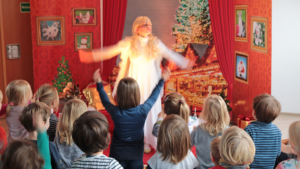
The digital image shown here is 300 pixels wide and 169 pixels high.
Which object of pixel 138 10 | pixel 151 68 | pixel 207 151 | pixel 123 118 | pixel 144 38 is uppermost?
pixel 138 10

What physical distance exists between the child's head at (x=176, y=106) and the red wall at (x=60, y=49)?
397 centimetres

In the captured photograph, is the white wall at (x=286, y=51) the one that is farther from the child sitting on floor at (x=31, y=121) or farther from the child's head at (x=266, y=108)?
the child sitting on floor at (x=31, y=121)

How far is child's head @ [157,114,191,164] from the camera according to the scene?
2375 mm

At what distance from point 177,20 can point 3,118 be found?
4109 millimetres

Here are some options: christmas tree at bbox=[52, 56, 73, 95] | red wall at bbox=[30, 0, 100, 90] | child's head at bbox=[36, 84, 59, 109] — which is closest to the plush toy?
red wall at bbox=[30, 0, 100, 90]

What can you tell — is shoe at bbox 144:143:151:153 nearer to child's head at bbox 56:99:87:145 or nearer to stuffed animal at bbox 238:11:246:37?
child's head at bbox 56:99:87:145

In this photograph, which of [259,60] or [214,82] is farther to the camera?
[214,82]

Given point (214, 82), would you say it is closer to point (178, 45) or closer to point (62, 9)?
point (178, 45)

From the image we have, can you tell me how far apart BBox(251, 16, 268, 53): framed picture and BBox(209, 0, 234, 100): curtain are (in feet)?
1.25

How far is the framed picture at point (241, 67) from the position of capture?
6.66 m

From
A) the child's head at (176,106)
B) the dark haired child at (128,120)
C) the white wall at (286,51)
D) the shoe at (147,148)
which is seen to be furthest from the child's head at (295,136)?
the white wall at (286,51)

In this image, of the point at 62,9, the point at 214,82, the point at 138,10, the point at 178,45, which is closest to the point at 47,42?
the point at 62,9

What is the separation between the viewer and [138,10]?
6590 mm

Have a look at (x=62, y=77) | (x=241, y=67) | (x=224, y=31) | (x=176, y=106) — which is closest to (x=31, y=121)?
(x=176, y=106)
